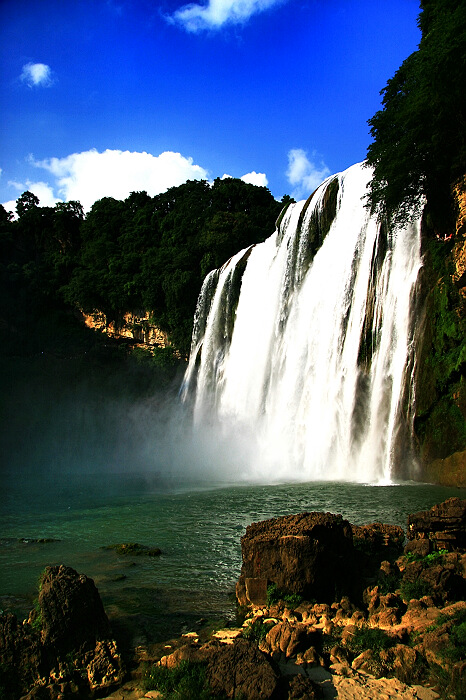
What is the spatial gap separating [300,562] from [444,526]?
2.39m

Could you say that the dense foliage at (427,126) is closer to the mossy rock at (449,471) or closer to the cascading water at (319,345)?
the cascading water at (319,345)

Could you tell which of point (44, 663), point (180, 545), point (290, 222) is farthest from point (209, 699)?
point (290, 222)

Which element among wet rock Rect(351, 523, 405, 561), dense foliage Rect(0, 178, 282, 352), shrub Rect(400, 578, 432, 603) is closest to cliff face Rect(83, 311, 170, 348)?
dense foliage Rect(0, 178, 282, 352)

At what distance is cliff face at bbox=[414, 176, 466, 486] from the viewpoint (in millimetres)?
13836

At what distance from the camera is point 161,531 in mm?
9734

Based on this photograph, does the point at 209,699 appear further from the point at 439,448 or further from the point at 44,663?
the point at 439,448

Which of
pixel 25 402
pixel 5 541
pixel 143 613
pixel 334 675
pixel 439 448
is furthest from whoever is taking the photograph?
pixel 25 402

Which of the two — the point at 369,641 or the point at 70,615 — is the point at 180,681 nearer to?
the point at 70,615

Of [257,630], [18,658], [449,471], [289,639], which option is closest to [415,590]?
[289,639]

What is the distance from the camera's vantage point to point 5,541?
9.46m

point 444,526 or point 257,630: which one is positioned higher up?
point 444,526

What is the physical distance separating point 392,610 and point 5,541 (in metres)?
7.40

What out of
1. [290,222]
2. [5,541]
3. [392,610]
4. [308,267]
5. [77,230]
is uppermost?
[77,230]

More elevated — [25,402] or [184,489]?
[25,402]
